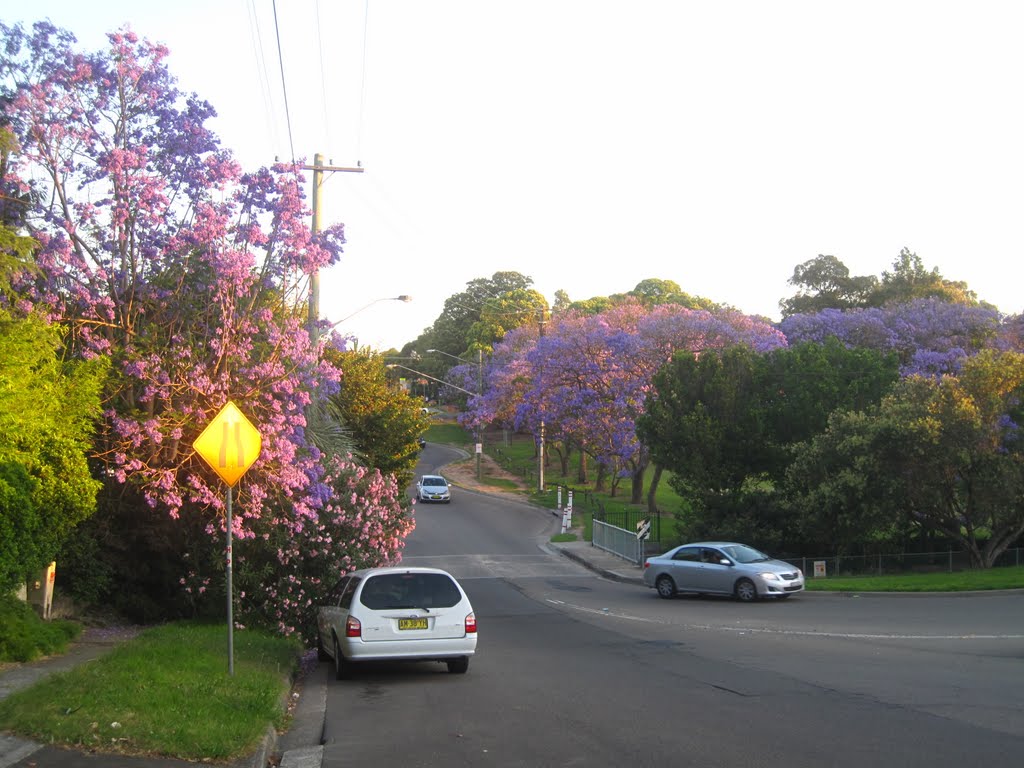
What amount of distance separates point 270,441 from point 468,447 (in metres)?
70.7

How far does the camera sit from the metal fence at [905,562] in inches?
1152

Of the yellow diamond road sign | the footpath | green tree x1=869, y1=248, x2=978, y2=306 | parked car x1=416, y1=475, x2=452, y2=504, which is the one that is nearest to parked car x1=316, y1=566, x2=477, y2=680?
the footpath

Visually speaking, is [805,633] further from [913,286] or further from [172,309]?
[913,286]

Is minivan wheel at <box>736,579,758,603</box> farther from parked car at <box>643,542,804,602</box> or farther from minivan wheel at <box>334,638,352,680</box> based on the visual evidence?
minivan wheel at <box>334,638,352,680</box>

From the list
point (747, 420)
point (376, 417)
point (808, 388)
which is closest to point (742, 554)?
point (747, 420)

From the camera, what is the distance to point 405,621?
503 inches

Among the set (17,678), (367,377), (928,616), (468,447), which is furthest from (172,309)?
(468,447)

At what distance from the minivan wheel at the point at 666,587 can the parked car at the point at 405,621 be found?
13746 millimetres

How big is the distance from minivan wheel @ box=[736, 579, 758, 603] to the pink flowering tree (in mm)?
11574

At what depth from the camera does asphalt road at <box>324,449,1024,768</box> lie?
326 inches

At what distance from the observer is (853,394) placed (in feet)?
108

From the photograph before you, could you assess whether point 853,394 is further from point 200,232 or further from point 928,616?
point 200,232

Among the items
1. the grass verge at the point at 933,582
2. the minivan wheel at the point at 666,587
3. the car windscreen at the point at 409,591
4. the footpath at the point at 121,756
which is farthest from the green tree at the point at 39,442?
the grass verge at the point at 933,582

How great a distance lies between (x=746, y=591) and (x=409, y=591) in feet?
43.7
